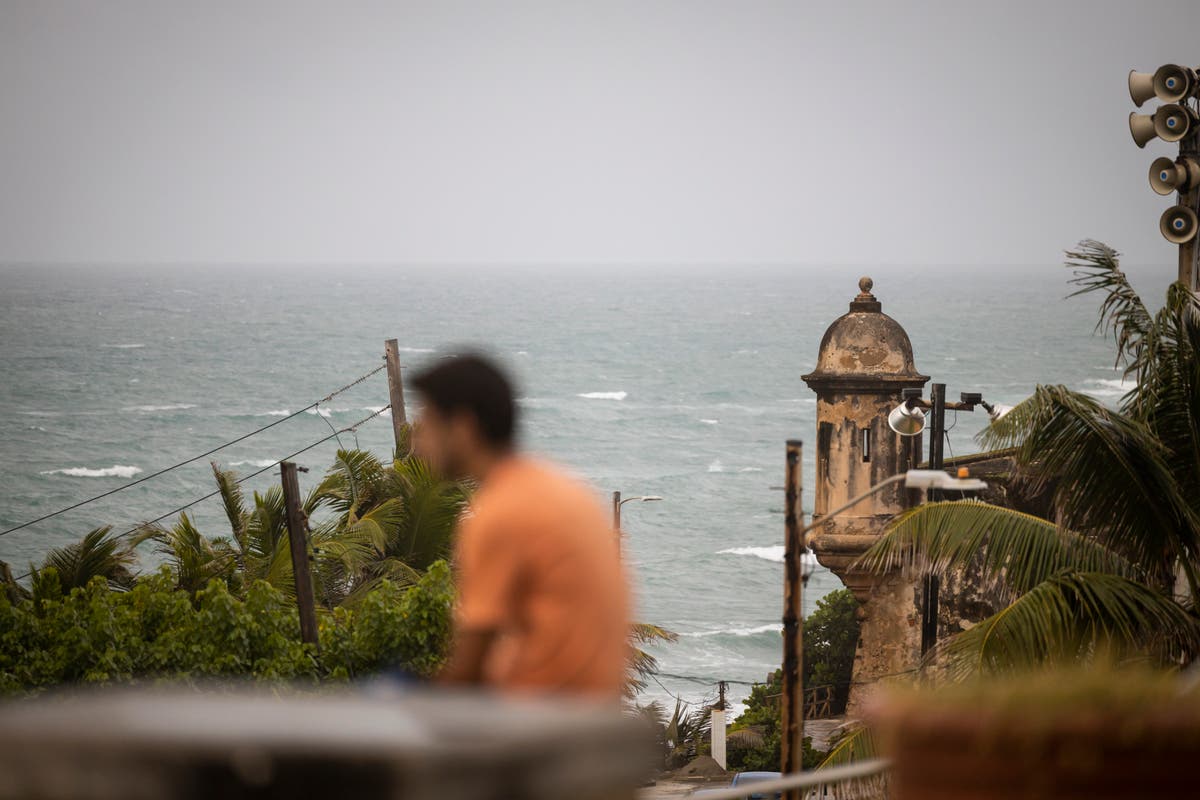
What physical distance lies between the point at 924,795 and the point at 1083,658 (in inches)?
318

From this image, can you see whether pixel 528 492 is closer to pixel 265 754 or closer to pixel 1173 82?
pixel 265 754

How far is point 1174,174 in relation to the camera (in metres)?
16.3

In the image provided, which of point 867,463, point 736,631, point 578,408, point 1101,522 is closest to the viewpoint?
point 1101,522

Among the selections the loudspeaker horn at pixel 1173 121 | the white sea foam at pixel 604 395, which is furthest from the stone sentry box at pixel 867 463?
the white sea foam at pixel 604 395

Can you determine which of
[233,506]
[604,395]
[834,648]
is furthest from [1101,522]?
[604,395]

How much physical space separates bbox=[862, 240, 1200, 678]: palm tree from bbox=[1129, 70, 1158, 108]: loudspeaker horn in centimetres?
549

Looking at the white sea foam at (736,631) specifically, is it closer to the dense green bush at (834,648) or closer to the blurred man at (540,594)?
the dense green bush at (834,648)

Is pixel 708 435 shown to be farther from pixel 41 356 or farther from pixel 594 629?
pixel 594 629

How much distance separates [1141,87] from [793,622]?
9631 mm

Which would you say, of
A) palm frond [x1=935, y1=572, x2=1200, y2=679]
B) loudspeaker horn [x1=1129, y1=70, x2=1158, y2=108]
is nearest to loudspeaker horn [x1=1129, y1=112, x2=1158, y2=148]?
loudspeaker horn [x1=1129, y1=70, x2=1158, y2=108]

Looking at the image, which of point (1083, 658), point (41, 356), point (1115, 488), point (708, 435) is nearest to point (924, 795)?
point (1083, 658)

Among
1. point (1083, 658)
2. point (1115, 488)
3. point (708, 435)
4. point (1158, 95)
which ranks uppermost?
point (1158, 95)

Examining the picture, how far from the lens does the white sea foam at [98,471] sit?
89.9 m

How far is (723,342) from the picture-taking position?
176m
